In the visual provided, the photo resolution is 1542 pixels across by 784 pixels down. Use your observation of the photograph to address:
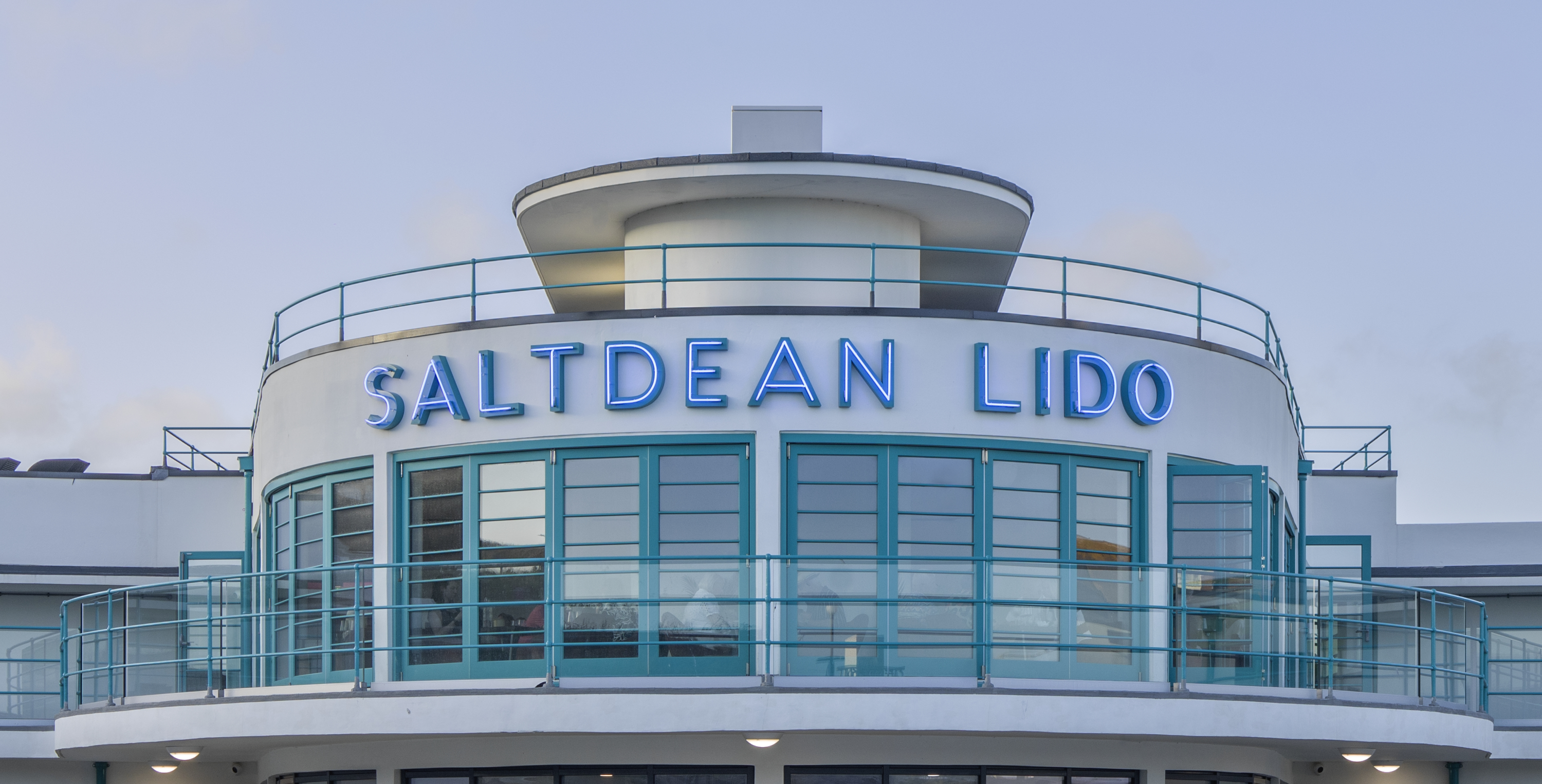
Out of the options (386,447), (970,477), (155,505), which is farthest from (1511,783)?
(155,505)

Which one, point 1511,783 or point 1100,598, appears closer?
point 1100,598

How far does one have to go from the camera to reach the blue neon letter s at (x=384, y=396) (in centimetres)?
2167

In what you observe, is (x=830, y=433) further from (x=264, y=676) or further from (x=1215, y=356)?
(x=264, y=676)

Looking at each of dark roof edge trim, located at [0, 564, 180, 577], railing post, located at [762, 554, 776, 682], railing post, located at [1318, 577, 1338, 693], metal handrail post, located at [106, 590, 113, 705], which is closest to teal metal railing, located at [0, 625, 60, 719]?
dark roof edge trim, located at [0, 564, 180, 577]

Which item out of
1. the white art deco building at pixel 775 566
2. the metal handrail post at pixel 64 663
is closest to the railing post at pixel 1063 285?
the white art deco building at pixel 775 566

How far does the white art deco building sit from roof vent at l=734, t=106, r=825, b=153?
1.20 metres

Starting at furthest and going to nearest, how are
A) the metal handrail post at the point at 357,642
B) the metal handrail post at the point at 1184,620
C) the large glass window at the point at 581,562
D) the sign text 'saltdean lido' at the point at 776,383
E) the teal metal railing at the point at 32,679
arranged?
the teal metal railing at the point at 32,679 < the sign text 'saltdean lido' at the point at 776,383 < the metal handrail post at the point at 1184,620 < the metal handrail post at the point at 357,642 < the large glass window at the point at 581,562

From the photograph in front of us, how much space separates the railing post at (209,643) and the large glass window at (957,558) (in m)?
6.30

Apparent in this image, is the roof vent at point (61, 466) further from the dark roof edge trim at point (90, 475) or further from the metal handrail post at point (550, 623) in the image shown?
the metal handrail post at point (550, 623)

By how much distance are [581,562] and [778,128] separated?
25.9 ft

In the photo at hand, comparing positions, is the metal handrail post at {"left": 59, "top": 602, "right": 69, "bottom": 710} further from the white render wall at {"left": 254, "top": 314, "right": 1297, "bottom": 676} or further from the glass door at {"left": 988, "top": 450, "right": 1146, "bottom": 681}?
the glass door at {"left": 988, "top": 450, "right": 1146, "bottom": 681}

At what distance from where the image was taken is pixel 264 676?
2256cm

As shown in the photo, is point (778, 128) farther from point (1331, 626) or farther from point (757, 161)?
point (1331, 626)

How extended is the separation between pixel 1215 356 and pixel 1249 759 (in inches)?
180
